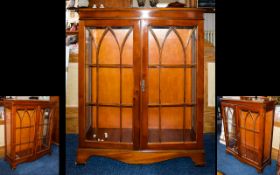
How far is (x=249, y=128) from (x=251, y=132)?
0.03 meters

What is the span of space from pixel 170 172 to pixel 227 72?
864mm

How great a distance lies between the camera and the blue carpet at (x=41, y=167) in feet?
5.65

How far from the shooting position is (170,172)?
2.07 meters

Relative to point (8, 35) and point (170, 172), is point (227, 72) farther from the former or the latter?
point (8, 35)

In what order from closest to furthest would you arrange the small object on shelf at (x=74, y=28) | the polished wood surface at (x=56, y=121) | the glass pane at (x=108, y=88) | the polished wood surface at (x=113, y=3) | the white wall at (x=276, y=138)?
1. the white wall at (x=276, y=138)
2. the polished wood surface at (x=56, y=121)
3. the glass pane at (x=108, y=88)
4. the small object on shelf at (x=74, y=28)
5. the polished wood surface at (x=113, y=3)

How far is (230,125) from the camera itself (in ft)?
5.87

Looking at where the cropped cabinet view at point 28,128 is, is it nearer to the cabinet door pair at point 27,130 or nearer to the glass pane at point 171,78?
the cabinet door pair at point 27,130

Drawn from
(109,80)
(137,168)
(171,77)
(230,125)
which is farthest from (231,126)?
(109,80)

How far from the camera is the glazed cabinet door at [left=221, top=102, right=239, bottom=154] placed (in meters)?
1.76

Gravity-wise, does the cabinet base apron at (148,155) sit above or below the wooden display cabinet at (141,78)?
below

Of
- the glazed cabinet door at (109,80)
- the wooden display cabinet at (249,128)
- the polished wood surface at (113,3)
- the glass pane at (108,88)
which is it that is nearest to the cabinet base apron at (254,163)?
the wooden display cabinet at (249,128)

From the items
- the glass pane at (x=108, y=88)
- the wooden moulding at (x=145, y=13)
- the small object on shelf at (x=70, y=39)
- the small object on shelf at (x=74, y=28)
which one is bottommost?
the glass pane at (x=108, y=88)

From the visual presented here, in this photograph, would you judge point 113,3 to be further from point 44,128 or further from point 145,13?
point 44,128

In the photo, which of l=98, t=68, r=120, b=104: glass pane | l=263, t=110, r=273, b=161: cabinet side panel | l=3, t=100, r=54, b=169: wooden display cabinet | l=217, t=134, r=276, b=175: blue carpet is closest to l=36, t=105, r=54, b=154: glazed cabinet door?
l=3, t=100, r=54, b=169: wooden display cabinet
